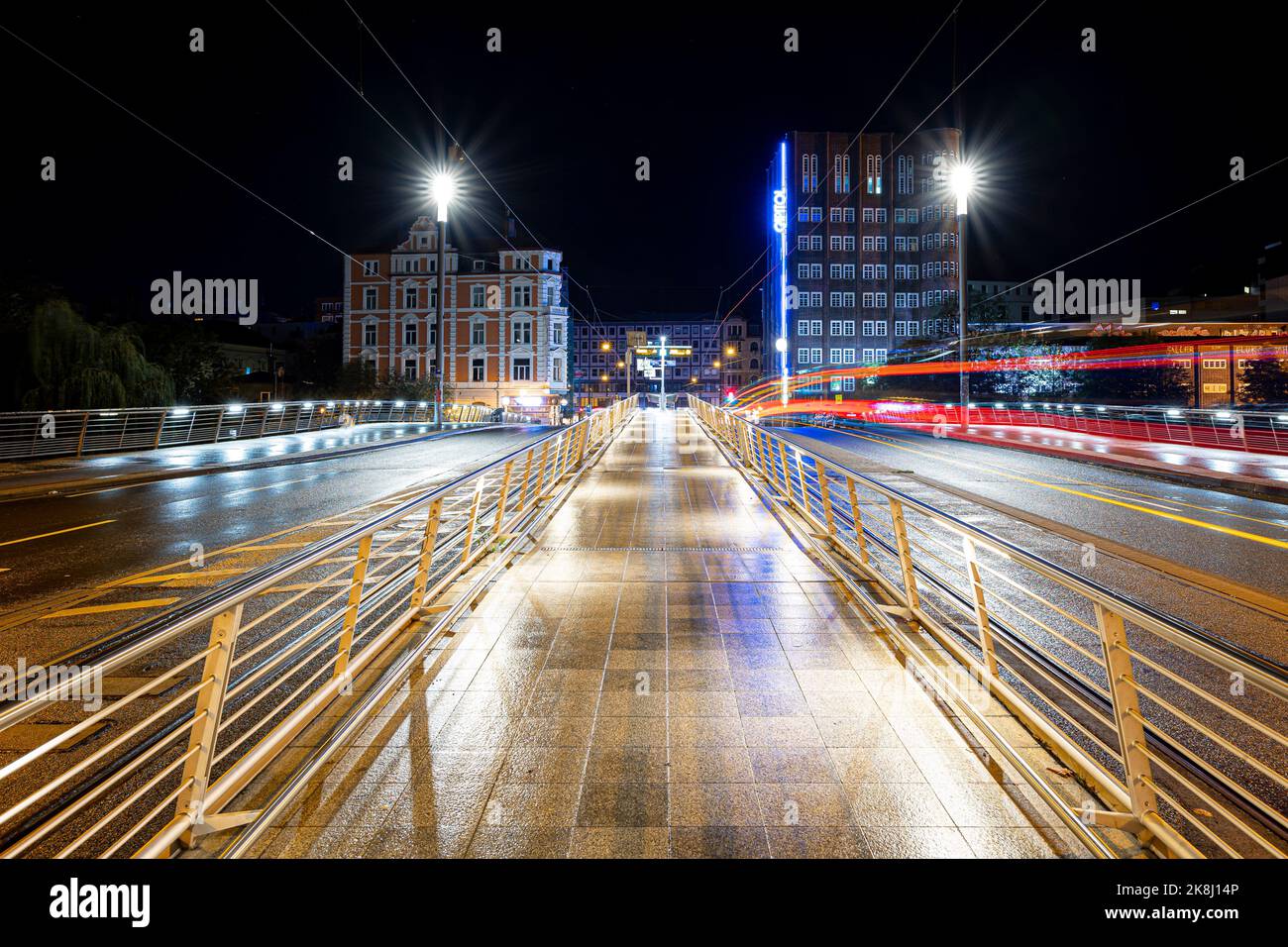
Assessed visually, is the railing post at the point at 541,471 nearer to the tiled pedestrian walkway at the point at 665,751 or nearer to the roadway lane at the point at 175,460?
the tiled pedestrian walkway at the point at 665,751

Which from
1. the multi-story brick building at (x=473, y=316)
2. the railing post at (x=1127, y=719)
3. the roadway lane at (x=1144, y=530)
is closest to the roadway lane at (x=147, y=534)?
the railing post at (x=1127, y=719)

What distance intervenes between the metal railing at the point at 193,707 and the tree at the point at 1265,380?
139 ft

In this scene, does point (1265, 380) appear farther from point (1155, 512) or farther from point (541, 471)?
point (541, 471)

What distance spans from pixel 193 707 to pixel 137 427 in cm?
2300

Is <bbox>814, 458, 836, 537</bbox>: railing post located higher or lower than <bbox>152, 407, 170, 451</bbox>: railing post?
lower

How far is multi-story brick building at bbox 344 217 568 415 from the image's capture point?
6519 cm

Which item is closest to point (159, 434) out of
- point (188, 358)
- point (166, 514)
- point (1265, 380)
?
point (188, 358)

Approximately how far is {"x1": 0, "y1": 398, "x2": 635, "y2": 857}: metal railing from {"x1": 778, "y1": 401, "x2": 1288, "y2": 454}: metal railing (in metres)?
24.4

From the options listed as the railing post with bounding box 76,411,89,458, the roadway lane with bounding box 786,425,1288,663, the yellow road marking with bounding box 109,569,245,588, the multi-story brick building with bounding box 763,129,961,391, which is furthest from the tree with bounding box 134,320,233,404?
the multi-story brick building with bounding box 763,129,961,391

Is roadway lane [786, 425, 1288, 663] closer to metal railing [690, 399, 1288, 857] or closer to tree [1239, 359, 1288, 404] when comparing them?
metal railing [690, 399, 1288, 857]

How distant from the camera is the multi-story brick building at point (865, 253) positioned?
261ft

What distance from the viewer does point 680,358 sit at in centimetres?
12669

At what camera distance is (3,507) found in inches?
504
